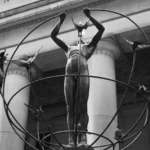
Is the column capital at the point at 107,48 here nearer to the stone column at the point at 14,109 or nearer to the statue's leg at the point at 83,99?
the stone column at the point at 14,109

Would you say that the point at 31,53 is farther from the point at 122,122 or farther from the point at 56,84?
the point at 122,122

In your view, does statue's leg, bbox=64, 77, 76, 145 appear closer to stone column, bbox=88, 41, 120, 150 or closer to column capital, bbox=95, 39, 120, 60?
stone column, bbox=88, 41, 120, 150

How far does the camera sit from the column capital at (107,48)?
15.8 m

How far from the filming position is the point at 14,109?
16453 mm

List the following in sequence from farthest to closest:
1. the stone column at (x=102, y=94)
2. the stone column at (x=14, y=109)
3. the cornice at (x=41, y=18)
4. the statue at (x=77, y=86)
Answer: the cornice at (x=41, y=18)
the stone column at (x=14, y=109)
the stone column at (x=102, y=94)
the statue at (x=77, y=86)

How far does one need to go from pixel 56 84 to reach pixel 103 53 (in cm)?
652

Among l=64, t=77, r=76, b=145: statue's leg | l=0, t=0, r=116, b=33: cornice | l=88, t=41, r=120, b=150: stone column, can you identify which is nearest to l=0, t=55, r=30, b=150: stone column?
l=0, t=0, r=116, b=33: cornice

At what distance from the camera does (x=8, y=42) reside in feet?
59.4

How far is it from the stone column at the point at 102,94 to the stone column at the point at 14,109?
3.45 meters

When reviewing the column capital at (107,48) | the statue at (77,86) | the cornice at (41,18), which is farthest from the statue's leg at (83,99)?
the cornice at (41,18)

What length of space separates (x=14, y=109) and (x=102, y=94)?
13.3 ft

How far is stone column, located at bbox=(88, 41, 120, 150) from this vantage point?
1396 cm

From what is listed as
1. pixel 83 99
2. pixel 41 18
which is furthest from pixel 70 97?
pixel 41 18

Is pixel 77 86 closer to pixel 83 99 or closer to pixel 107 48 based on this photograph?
pixel 83 99
